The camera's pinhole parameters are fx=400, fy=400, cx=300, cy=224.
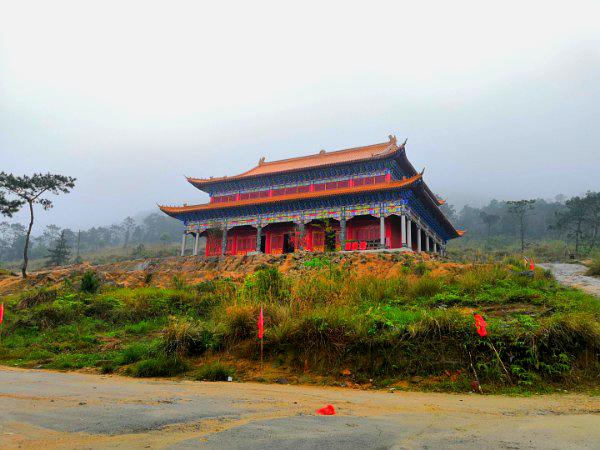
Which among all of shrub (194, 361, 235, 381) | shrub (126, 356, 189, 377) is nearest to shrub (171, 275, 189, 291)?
shrub (126, 356, 189, 377)

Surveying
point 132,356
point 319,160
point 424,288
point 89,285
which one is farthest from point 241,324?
point 319,160

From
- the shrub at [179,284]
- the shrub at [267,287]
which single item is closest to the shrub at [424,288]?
the shrub at [267,287]

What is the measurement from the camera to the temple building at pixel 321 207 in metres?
25.2

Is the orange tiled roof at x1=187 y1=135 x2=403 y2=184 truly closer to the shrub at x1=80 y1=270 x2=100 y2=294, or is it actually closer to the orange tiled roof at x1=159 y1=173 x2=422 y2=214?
the orange tiled roof at x1=159 y1=173 x2=422 y2=214

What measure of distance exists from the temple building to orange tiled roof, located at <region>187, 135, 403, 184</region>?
0.26ft

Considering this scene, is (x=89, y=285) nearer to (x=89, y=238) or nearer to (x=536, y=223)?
(x=536, y=223)

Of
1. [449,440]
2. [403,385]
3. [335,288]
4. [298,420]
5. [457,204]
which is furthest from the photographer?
[457,204]

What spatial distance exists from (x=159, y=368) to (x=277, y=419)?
3.81 meters

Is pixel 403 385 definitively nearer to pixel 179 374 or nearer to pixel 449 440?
pixel 449 440

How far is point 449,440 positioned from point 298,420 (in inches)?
48.3

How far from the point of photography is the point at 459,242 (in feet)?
207

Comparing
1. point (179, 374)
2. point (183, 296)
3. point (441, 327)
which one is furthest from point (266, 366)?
point (183, 296)

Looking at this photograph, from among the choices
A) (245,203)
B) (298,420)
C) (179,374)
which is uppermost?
(245,203)

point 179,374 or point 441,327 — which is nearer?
point 441,327
